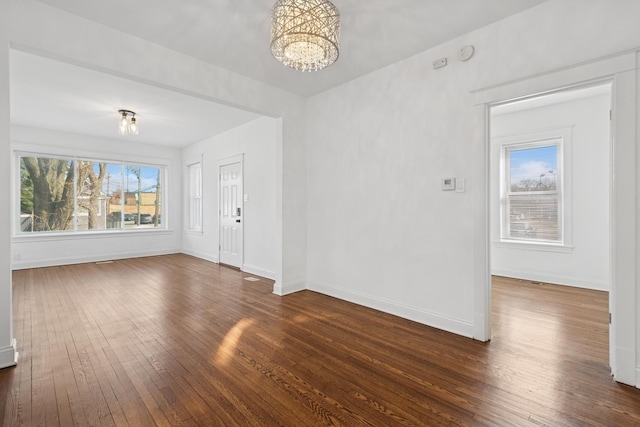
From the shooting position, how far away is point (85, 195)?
22.0ft

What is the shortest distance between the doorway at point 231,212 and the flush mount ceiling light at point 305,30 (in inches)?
150

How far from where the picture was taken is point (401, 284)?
3.35m

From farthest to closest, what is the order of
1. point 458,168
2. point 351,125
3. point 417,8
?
point 351,125
point 458,168
point 417,8

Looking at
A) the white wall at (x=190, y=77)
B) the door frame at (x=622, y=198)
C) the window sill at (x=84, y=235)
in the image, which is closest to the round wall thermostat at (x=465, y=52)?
the door frame at (x=622, y=198)

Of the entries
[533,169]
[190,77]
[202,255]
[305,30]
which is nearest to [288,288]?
[190,77]

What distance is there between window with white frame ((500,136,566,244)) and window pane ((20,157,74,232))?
878cm

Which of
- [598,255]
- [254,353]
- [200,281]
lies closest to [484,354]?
[254,353]

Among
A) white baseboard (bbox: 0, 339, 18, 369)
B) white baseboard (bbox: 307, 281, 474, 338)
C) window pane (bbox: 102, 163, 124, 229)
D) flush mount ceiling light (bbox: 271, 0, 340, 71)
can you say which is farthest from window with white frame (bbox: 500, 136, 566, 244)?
window pane (bbox: 102, 163, 124, 229)

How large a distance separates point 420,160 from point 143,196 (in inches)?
278

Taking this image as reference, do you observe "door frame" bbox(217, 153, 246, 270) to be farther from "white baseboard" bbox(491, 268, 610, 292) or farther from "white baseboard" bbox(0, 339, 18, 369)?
"white baseboard" bbox(491, 268, 610, 292)

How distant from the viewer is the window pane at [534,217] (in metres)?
4.85

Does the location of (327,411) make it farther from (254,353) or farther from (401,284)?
(401,284)

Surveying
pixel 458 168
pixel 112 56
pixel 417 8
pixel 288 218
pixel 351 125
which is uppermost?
pixel 417 8

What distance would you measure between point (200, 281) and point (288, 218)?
6.36 ft
